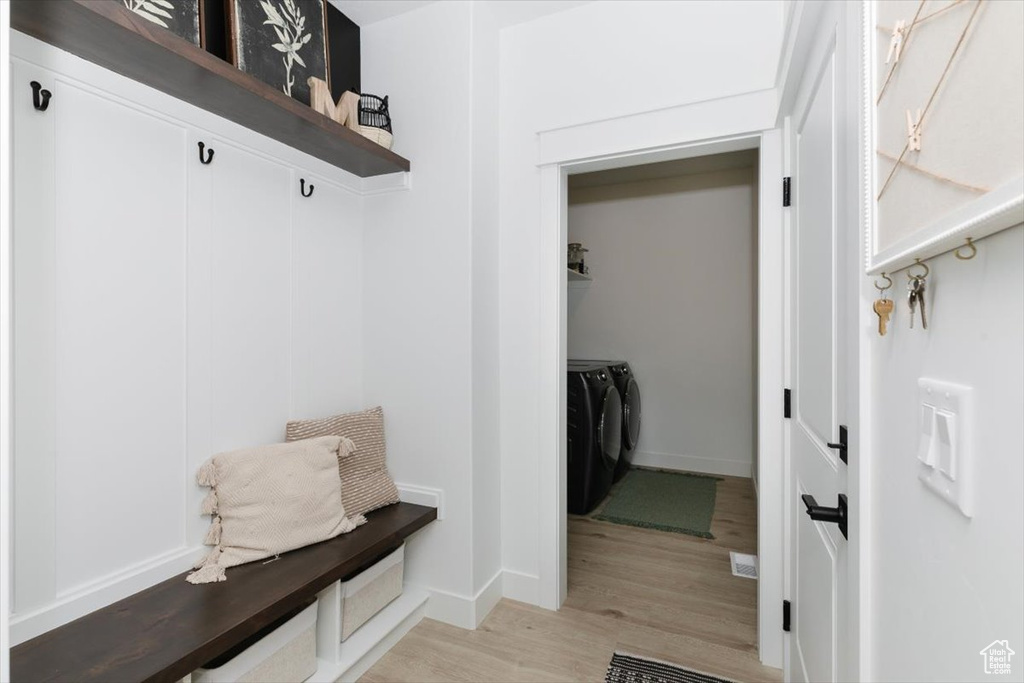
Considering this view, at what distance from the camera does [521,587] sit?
7.34ft

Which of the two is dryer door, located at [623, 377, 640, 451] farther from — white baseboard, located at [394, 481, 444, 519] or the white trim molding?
the white trim molding

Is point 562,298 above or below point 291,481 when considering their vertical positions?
above

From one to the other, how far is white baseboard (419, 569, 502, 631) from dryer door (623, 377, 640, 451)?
7.05 ft

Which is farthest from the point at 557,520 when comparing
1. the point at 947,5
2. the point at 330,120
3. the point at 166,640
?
the point at 947,5

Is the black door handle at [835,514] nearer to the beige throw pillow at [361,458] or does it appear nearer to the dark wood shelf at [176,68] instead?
the beige throw pillow at [361,458]

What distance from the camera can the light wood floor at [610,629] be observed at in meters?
1.79

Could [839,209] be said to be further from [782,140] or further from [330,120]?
[330,120]

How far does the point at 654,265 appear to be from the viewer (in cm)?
434

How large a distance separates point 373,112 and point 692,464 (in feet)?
11.9

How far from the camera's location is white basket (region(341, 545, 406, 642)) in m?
1.77

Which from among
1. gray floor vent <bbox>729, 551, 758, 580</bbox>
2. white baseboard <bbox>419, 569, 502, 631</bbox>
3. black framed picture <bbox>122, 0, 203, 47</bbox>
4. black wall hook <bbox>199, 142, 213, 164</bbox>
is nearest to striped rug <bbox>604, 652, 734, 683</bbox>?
white baseboard <bbox>419, 569, 502, 631</bbox>

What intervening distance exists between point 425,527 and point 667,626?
1.10m

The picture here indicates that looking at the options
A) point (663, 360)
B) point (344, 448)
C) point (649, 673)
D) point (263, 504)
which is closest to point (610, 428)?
point (663, 360)

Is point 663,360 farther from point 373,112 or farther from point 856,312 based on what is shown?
point 856,312
